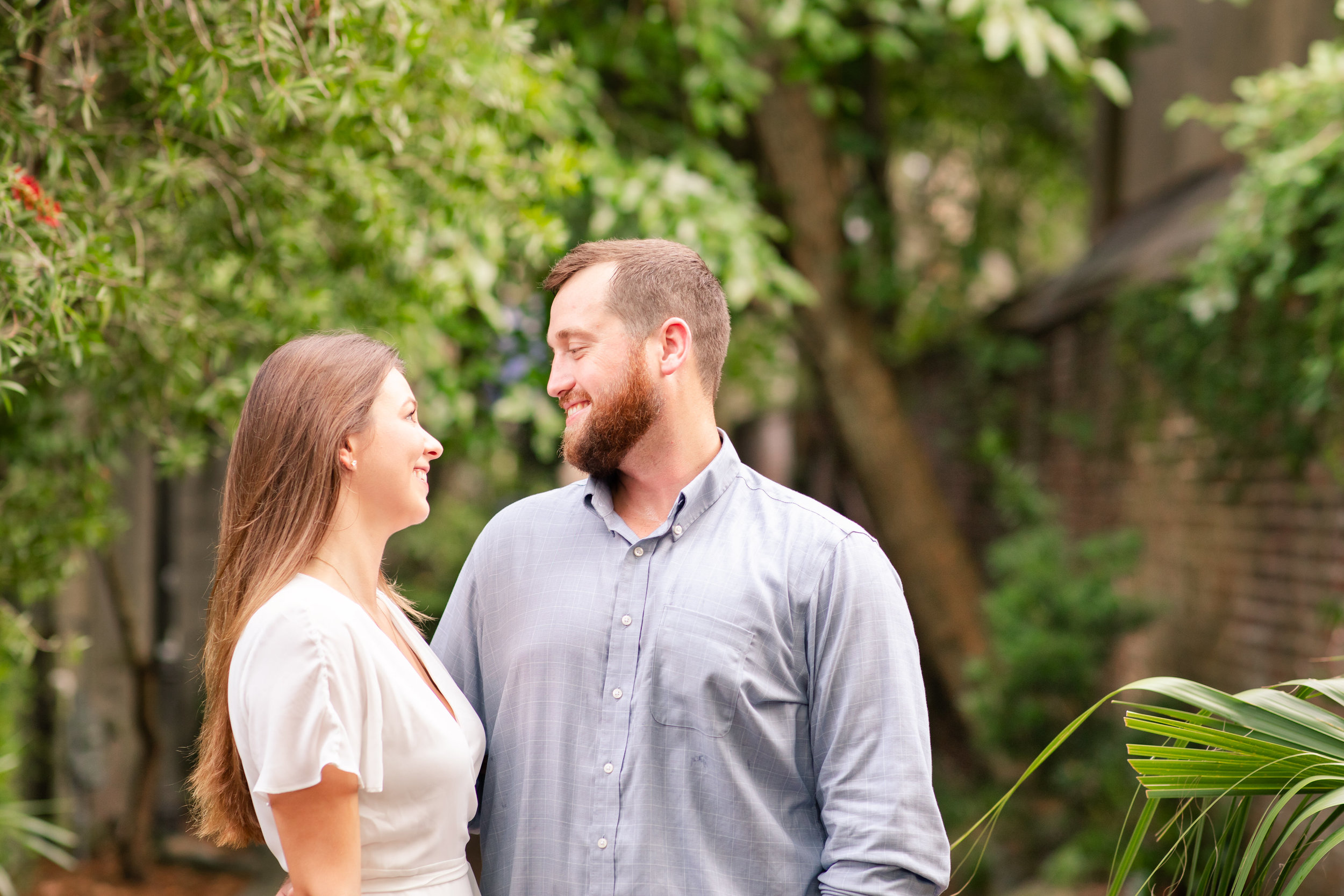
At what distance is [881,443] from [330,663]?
542 cm

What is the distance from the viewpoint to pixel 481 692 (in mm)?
2262

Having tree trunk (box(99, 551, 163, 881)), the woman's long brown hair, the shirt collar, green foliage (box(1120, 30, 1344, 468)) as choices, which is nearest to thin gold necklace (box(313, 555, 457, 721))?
the woman's long brown hair

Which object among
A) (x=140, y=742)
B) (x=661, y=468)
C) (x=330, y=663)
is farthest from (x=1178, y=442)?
(x=140, y=742)

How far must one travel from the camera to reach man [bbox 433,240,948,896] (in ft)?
6.33

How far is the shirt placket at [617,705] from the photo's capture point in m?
1.97

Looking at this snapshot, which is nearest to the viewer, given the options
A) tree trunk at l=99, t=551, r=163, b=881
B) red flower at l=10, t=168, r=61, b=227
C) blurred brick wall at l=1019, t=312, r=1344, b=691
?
red flower at l=10, t=168, r=61, b=227

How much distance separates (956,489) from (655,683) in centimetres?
837

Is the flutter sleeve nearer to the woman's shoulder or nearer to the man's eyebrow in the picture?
the woman's shoulder

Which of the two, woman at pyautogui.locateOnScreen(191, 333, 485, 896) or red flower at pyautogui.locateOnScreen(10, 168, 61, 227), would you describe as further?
red flower at pyautogui.locateOnScreen(10, 168, 61, 227)

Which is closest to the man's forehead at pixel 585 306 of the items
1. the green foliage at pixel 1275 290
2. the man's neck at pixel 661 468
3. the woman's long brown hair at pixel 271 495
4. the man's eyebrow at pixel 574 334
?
the man's eyebrow at pixel 574 334

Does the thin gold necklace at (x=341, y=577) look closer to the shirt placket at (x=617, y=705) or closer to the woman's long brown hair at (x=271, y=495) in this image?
the woman's long brown hair at (x=271, y=495)

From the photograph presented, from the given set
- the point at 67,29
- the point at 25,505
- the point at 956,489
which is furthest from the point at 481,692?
the point at 956,489

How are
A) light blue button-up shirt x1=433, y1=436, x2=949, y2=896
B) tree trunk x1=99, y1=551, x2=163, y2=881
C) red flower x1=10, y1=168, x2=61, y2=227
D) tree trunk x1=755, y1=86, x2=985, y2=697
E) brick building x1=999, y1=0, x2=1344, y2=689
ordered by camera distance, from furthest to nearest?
tree trunk x1=755, y1=86, x2=985, y2=697 < tree trunk x1=99, y1=551, x2=163, y2=881 < brick building x1=999, y1=0, x2=1344, y2=689 < red flower x1=10, y1=168, x2=61, y2=227 < light blue button-up shirt x1=433, y1=436, x2=949, y2=896

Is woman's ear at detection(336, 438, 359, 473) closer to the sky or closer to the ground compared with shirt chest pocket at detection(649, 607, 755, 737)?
closer to the sky
